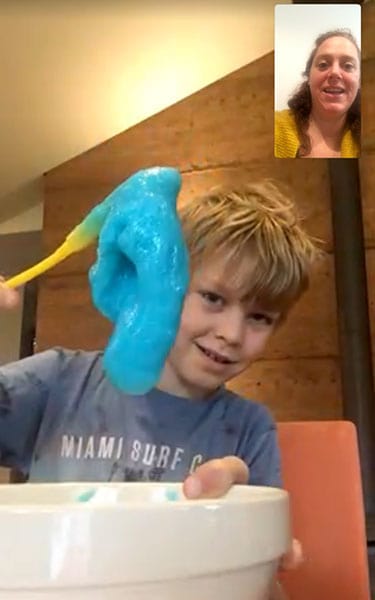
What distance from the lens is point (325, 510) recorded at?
788mm

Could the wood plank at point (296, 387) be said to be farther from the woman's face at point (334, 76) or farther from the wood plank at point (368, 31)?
the wood plank at point (368, 31)

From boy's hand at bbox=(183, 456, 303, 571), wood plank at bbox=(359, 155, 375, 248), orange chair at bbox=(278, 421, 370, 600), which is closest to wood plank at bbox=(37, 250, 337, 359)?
wood plank at bbox=(359, 155, 375, 248)

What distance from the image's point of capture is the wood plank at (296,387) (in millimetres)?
2152

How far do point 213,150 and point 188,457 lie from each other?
1825mm

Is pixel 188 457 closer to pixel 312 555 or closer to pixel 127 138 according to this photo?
pixel 312 555

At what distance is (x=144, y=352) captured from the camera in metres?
0.48

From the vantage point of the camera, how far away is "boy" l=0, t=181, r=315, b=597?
66cm

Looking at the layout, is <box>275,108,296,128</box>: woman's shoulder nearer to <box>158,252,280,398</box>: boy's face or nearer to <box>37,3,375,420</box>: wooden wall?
<box>37,3,375,420</box>: wooden wall

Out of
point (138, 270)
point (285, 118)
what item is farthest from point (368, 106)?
point (138, 270)

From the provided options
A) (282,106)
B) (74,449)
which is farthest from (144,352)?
(282,106)

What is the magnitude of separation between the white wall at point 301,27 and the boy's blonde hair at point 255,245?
0.66m

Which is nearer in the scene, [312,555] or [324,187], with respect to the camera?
[312,555]

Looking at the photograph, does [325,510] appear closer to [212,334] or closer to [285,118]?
[212,334]

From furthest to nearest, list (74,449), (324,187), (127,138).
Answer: (127,138) < (324,187) < (74,449)
